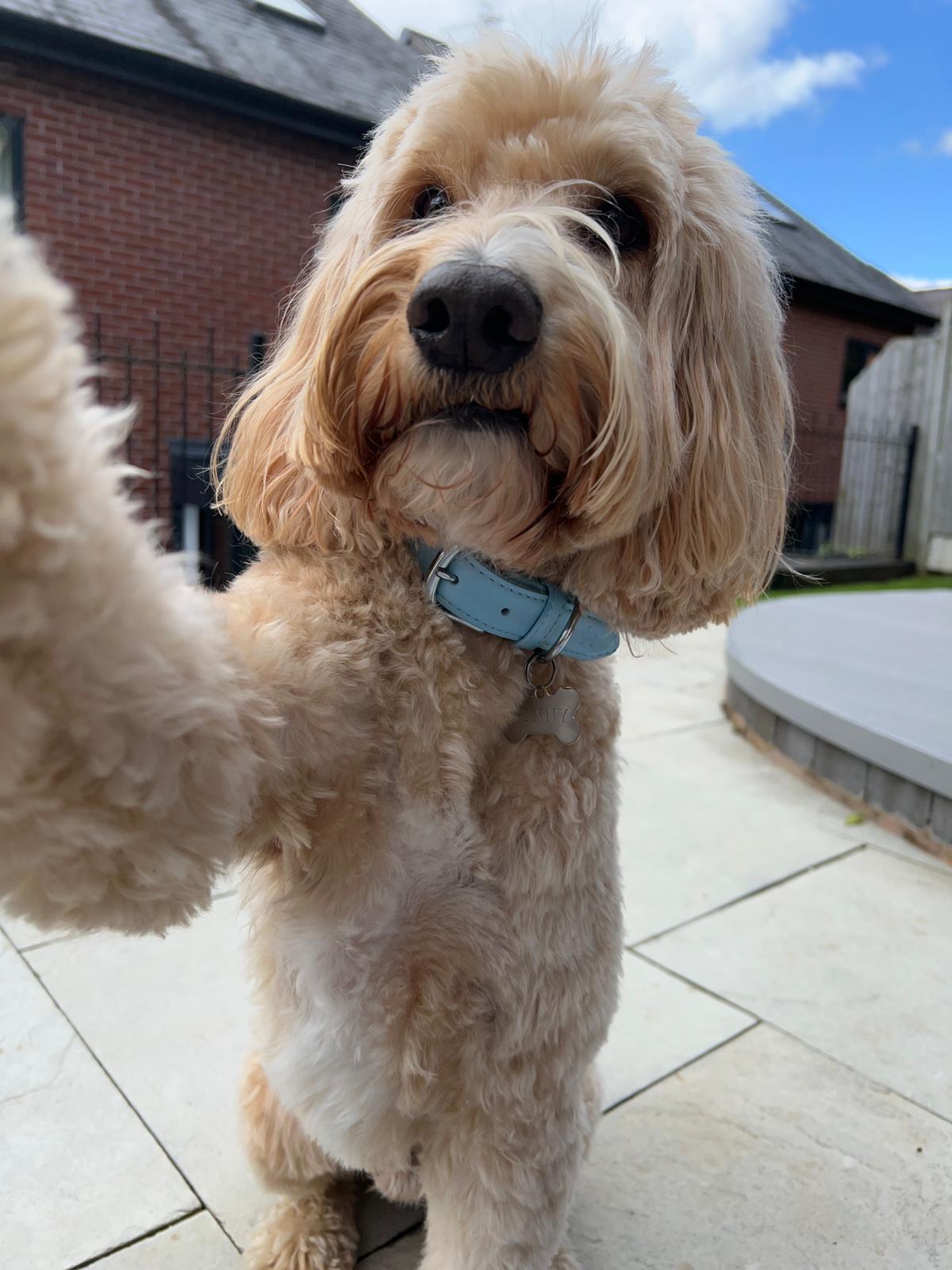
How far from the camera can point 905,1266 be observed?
5.69 feet

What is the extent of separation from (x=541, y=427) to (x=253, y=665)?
471 millimetres

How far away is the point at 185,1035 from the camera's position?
7.36 feet

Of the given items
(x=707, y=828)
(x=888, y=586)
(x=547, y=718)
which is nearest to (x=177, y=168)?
(x=707, y=828)

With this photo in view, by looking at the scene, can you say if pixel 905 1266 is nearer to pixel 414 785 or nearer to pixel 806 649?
pixel 414 785

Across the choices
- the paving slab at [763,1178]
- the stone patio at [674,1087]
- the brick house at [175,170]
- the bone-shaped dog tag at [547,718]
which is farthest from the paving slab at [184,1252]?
the brick house at [175,170]

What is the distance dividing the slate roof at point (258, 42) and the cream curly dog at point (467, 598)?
24.5ft

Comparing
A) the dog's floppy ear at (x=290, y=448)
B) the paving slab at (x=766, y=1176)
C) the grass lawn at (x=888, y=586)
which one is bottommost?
the grass lawn at (x=888, y=586)

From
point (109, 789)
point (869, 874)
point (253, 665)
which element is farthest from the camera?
point (869, 874)

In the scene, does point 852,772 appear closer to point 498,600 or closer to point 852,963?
point 852,963

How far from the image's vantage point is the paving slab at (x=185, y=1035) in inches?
72.4

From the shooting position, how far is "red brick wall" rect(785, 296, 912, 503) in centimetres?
1545

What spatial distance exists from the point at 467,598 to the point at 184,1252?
4.51 feet

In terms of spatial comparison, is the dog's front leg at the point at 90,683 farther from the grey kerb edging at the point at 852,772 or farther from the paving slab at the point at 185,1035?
the grey kerb edging at the point at 852,772

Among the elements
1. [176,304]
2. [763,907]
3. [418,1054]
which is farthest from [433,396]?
[176,304]
